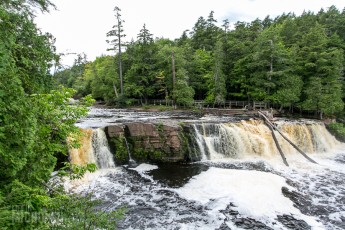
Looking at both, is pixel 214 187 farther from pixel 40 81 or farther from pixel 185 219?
pixel 40 81

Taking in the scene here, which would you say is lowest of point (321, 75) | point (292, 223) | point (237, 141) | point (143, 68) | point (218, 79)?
point (292, 223)

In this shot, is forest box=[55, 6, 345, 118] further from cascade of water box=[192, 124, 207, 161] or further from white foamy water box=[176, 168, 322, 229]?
white foamy water box=[176, 168, 322, 229]

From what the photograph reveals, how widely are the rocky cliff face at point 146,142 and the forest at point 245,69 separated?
9.92 meters

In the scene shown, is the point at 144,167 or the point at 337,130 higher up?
the point at 337,130

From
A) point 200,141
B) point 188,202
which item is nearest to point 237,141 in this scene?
point 200,141

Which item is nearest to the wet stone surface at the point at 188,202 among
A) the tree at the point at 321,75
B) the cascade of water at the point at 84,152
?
the cascade of water at the point at 84,152

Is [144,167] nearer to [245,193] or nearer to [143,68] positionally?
[245,193]

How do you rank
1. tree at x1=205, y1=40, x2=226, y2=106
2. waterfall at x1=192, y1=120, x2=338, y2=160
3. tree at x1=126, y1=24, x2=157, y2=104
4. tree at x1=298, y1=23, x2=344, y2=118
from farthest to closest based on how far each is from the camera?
tree at x1=126, y1=24, x2=157, y2=104 → tree at x1=205, y1=40, x2=226, y2=106 → tree at x1=298, y1=23, x2=344, y2=118 → waterfall at x1=192, y1=120, x2=338, y2=160

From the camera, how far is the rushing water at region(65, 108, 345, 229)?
7774 millimetres

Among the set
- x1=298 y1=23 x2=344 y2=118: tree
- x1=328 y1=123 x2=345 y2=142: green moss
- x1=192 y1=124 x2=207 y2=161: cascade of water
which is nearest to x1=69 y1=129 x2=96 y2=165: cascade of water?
x1=192 y1=124 x2=207 y2=161: cascade of water

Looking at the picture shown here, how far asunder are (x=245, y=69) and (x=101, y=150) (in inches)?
806

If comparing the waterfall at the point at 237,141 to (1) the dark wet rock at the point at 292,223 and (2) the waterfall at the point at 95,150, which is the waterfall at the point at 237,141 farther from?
(1) the dark wet rock at the point at 292,223

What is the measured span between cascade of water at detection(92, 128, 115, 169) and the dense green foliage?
721 centimetres

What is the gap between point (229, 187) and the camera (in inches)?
393
